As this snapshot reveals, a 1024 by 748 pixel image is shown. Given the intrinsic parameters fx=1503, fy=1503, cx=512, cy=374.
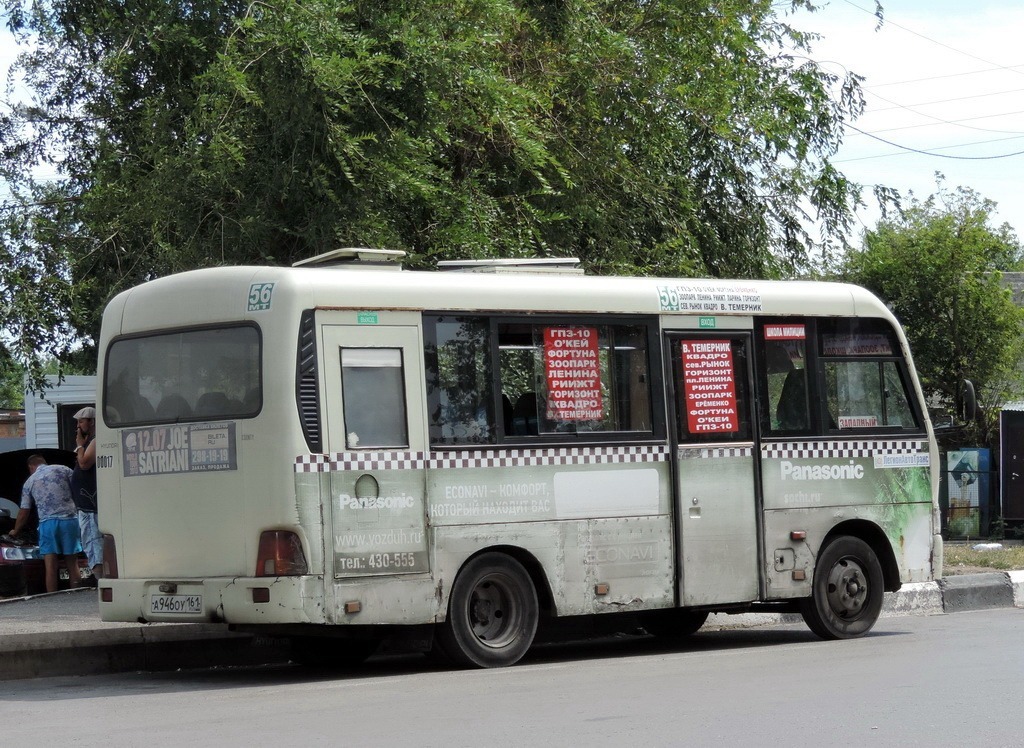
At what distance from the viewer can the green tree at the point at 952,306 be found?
2811 cm

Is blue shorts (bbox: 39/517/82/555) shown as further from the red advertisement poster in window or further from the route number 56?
the red advertisement poster in window

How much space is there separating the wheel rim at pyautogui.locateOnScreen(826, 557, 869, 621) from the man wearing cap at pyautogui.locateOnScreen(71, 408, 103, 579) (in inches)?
263

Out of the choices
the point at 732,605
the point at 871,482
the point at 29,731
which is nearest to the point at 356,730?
the point at 29,731

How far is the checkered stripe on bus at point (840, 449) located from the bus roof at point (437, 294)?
1071 millimetres

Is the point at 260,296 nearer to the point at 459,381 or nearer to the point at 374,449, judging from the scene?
the point at 374,449

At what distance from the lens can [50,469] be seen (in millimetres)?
15711

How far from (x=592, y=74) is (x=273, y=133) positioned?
3.98m

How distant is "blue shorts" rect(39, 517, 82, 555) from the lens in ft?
51.3

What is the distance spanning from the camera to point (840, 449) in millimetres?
12281

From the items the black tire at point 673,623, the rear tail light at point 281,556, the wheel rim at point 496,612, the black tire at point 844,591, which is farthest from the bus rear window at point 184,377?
the black tire at point 844,591

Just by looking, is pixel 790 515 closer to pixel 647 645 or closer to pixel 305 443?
pixel 647 645

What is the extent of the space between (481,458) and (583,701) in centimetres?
241

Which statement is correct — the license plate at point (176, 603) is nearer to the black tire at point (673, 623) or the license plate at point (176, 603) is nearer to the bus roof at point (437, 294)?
the bus roof at point (437, 294)

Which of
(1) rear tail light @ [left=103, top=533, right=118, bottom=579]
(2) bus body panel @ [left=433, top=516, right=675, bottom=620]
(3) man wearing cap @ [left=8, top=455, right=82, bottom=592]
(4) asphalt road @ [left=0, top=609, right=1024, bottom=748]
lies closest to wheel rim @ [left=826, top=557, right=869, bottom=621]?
(4) asphalt road @ [left=0, top=609, right=1024, bottom=748]
